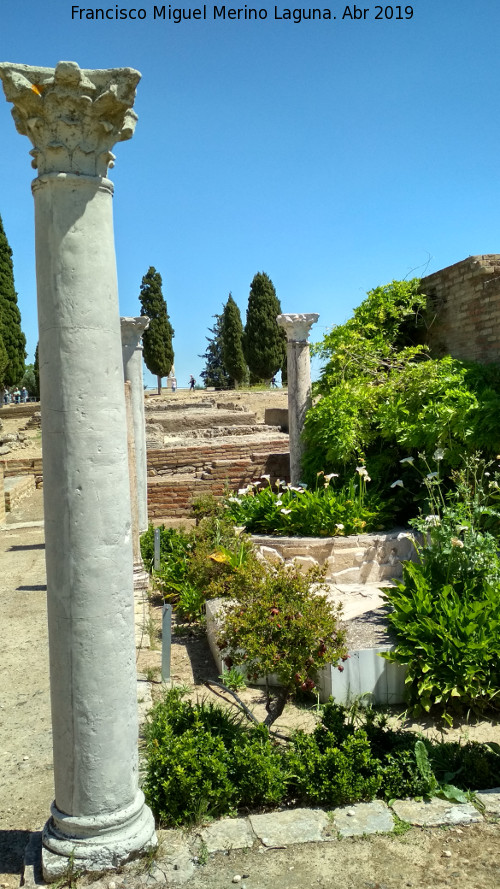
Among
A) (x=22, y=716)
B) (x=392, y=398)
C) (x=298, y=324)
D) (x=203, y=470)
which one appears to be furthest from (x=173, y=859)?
(x=203, y=470)

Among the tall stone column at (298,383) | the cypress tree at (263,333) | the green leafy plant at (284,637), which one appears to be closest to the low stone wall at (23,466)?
the tall stone column at (298,383)

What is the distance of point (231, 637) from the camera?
441cm

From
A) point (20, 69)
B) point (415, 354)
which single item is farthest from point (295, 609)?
point (415, 354)

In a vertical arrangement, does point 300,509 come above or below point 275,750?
above

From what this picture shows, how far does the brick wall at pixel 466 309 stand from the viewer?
9.67 m

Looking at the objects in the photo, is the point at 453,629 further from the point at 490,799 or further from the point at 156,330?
the point at 156,330

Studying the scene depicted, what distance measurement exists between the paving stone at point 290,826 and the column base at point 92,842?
21.1 inches

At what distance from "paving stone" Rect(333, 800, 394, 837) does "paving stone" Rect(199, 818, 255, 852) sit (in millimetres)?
432

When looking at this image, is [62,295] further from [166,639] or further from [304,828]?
[166,639]

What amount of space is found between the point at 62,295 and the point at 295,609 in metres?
2.41

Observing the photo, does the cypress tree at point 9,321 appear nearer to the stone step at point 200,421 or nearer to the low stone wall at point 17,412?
the low stone wall at point 17,412

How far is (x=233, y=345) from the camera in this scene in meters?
38.9

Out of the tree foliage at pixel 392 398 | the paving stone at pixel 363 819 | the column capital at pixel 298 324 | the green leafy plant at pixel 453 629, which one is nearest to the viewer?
the paving stone at pixel 363 819

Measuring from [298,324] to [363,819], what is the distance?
8.43 m
